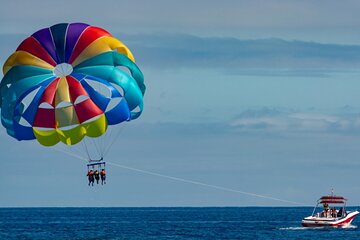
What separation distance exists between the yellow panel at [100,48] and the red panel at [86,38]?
16 centimetres

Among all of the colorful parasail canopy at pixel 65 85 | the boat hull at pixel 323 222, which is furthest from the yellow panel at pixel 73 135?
the boat hull at pixel 323 222

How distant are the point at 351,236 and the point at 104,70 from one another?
32315mm

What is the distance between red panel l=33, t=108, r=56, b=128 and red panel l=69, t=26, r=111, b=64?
2867 millimetres

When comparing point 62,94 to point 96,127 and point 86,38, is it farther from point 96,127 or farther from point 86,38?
point 86,38

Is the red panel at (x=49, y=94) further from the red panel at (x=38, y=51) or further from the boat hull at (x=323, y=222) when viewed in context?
the boat hull at (x=323, y=222)

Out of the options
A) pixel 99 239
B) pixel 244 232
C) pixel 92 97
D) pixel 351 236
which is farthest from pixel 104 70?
pixel 244 232

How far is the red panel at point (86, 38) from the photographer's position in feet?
193

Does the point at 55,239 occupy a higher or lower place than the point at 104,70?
lower

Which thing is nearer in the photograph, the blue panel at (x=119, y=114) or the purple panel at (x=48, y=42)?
the blue panel at (x=119, y=114)

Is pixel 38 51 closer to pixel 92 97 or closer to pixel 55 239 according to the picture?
pixel 92 97

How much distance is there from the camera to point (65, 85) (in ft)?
190

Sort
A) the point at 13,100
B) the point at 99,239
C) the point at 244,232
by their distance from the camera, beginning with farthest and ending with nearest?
the point at 244,232 < the point at 99,239 < the point at 13,100

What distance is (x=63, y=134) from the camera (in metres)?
58.4

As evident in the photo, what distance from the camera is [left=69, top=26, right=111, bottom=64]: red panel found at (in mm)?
58719
